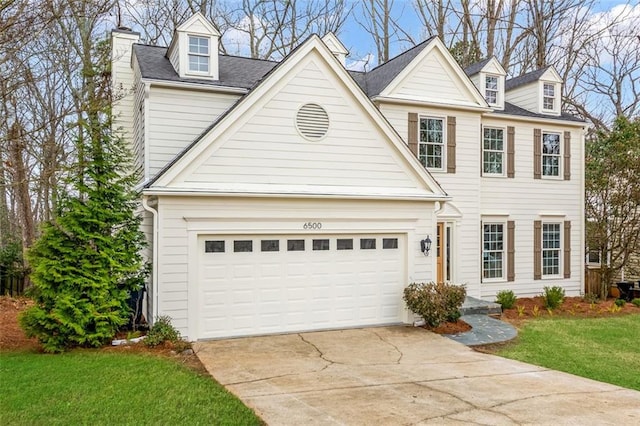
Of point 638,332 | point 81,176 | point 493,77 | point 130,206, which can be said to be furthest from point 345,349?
point 493,77

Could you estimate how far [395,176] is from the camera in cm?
1098

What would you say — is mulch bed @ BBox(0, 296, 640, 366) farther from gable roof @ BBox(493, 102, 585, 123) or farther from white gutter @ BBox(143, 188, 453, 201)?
gable roof @ BBox(493, 102, 585, 123)

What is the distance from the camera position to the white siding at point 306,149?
31.8 ft

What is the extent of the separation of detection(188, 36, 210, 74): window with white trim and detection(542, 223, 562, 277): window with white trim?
11525 mm

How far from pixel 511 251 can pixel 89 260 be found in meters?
12.0

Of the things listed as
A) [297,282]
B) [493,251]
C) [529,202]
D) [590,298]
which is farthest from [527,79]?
[297,282]

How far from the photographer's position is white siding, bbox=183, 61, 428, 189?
9695 mm

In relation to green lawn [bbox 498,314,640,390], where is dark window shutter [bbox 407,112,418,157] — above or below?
above

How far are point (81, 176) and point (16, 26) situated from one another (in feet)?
11.3

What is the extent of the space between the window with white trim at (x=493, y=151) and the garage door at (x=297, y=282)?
18.5 feet

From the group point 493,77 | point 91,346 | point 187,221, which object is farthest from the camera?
point 493,77

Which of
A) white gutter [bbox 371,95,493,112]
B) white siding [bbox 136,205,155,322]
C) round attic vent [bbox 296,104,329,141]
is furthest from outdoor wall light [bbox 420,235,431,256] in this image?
white siding [bbox 136,205,155,322]

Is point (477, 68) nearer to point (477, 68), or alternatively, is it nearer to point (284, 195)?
point (477, 68)

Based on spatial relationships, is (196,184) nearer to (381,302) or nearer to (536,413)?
(381,302)
